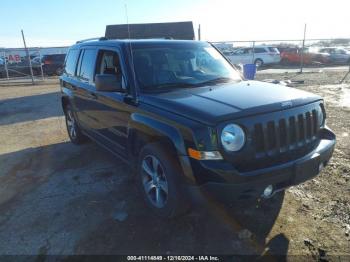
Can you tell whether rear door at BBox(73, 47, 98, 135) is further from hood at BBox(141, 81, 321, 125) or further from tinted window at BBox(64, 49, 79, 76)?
hood at BBox(141, 81, 321, 125)

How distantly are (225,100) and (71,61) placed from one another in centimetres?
382

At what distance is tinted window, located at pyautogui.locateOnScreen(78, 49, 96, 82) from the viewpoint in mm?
4982

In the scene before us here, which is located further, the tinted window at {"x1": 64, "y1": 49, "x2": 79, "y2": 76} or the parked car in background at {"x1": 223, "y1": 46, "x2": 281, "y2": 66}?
the parked car in background at {"x1": 223, "y1": 46, "x2": 281, "y2": 66}

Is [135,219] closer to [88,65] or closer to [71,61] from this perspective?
[88,65]

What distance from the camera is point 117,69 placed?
4262mm

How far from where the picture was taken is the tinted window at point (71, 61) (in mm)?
5823

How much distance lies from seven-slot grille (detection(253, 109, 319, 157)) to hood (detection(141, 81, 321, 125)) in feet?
0.43

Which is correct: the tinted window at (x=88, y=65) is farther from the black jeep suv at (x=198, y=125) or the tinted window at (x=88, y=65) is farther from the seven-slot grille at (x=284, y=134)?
the seven-slot grille at (x=284, y=134)

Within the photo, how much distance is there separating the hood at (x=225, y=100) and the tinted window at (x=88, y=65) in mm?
1652

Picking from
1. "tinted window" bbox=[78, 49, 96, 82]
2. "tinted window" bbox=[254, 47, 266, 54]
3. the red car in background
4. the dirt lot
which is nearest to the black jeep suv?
"tinted window" bbox=[78, 49, 96, 82]

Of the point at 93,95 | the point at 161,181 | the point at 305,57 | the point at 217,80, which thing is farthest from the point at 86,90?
the point at 305,57

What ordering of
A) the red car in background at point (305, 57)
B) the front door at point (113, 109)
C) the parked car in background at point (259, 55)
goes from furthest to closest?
1. the red car in background at point (305, 57)
2. the parked car in background at point (259, 55)
3. the front door at point (113, 109)

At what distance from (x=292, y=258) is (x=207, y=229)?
898mm

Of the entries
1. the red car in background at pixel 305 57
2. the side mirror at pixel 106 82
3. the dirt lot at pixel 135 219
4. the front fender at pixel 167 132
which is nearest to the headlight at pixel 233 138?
the front fender at pixel 167 132
